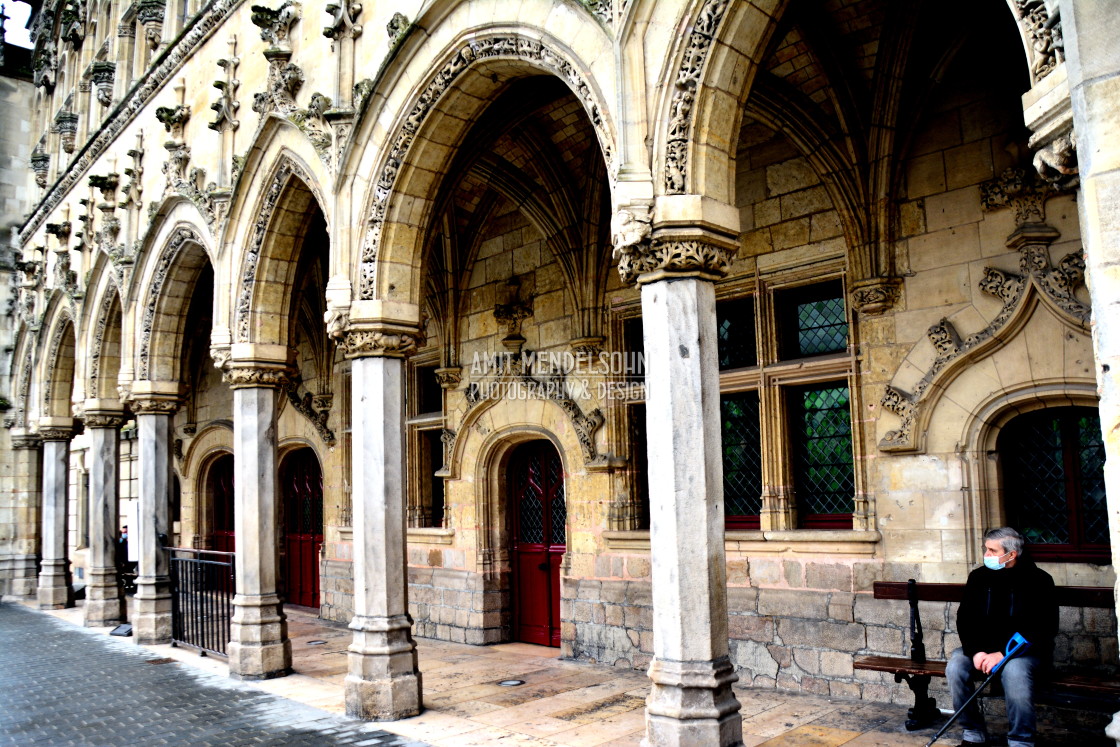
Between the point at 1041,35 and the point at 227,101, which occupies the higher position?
the point at 227,101

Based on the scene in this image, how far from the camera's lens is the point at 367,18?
783cm

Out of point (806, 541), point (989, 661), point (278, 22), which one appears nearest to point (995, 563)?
point (989, 661)

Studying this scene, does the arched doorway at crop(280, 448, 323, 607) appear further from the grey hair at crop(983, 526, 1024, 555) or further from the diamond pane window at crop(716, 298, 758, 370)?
the grey hair at crop(983, 526, 1024, 555)

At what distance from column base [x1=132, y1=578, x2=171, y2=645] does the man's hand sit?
937cm

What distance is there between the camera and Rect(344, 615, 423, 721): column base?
22.7 ft

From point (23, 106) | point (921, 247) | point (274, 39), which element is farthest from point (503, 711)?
point (23, 106)

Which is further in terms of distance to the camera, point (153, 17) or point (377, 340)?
point (153, 17)

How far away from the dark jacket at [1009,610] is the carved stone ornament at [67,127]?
1692cm

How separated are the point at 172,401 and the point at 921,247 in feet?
29.3

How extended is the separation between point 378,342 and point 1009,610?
4804mm

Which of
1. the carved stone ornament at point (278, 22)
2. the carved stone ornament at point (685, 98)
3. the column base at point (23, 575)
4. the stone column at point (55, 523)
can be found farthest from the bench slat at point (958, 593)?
the column base at point (23, 575)

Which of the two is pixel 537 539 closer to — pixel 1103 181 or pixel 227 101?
pixel 227 101

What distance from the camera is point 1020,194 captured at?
6.19m

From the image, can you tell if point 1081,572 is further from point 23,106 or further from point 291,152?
point 23,106
